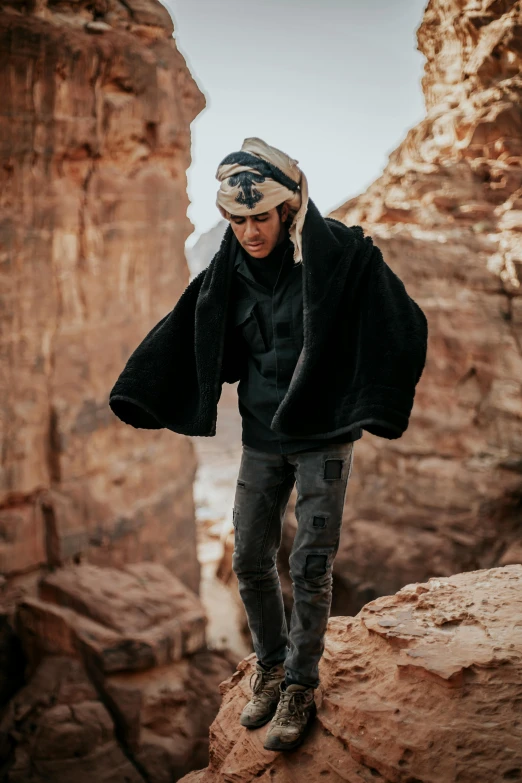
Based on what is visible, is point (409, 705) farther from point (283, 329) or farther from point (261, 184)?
point (261, 184)

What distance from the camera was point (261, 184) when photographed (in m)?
2.36

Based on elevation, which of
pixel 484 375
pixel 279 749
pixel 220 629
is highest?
pixel 484 375

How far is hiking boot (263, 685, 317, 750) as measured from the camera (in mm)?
2533

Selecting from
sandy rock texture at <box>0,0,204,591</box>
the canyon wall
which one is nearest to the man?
the canyon wall

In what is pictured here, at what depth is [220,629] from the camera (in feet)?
34.8

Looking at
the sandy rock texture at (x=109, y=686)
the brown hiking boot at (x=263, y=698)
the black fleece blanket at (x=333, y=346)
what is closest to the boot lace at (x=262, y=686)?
the brown hiking boot at (x=263, y=698)

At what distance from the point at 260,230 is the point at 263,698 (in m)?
1.69

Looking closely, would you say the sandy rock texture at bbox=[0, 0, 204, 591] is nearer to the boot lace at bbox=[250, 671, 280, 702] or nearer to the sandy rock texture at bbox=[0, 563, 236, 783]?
the sandy rock texture at bbox=[0, 563, 236, 783]

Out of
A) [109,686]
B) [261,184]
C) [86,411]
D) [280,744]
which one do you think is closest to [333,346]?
[261,184]

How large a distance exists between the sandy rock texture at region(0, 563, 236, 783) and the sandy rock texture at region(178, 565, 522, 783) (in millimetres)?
4423

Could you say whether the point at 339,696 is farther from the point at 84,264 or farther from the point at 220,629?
the point at 220,629

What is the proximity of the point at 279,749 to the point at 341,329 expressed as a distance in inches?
56.8

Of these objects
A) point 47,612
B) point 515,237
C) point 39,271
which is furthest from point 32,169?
point 515,237

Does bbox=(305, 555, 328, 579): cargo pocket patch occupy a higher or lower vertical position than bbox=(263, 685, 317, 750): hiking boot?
higher
